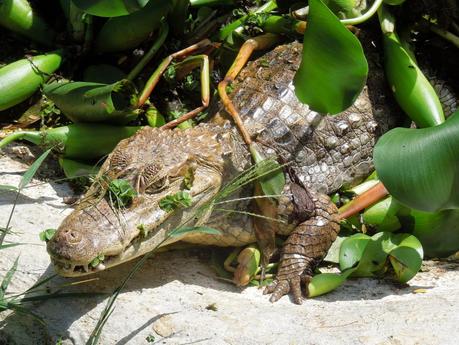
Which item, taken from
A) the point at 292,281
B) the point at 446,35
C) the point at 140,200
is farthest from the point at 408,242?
the point at 446,35

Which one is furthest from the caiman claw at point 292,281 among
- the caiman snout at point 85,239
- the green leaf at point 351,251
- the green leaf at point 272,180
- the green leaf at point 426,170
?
the caiman snout at point 85,239

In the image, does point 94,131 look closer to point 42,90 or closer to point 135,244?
point 42,90

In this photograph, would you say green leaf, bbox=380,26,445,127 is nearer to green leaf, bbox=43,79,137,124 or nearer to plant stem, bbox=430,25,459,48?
plant stem, bbox=430,25,459,48

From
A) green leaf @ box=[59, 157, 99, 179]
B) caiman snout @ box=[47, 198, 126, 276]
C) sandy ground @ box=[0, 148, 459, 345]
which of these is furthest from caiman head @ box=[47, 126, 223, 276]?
green leaf @ box=[59, 157, 99, 179]

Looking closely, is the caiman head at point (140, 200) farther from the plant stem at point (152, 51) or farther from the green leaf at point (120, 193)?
the plant stem at point (152, 51)

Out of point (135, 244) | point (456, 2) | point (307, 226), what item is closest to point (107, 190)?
point (135, 244)

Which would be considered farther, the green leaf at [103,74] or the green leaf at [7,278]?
the green leaf at [103,74]
